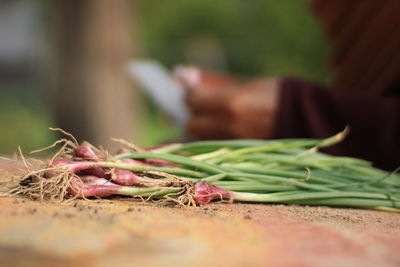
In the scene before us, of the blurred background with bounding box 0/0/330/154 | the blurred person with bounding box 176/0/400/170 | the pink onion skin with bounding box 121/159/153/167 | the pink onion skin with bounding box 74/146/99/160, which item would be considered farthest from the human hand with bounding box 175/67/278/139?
the pink onion skin with bounding box 74/146/99/160

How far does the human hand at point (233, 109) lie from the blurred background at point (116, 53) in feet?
1.27

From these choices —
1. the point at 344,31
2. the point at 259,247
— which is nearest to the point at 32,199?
the point at 259,247

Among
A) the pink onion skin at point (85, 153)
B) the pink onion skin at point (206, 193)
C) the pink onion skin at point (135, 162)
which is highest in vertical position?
the pink onion skin at point (135, 162)

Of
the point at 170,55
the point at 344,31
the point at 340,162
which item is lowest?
the point at 340,162

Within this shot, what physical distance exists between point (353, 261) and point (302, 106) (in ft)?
4.85

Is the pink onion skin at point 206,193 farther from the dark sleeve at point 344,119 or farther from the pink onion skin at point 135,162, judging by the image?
the dark sleeve at point 344,119

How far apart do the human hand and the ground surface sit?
1.08 meters

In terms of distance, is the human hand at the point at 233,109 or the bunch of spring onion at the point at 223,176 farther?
the human hand at the point at 233,109

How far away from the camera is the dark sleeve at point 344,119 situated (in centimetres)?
216

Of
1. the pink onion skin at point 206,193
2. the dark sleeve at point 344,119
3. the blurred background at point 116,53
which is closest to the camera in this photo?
the pink onion skin at point 206,193

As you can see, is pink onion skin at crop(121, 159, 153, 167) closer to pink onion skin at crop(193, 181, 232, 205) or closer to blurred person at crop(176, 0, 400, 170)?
pink onion skin at crop(193, 181, 232, 205)

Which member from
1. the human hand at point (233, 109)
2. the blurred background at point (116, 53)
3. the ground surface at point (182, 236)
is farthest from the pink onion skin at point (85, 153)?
the human hand at point (233, 109)

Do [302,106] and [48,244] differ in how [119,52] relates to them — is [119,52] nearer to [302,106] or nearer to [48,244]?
[302,106]

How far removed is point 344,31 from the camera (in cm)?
294
